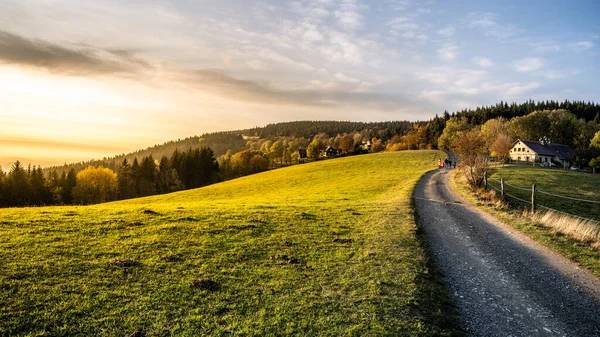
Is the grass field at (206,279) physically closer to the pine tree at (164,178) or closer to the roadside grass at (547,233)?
the roadside grass at (547,233)

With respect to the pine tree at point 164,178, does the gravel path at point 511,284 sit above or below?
above

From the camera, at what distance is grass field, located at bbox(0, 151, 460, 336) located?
311 inches

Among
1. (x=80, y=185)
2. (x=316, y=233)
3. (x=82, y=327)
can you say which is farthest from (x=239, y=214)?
(x=80, y=185)

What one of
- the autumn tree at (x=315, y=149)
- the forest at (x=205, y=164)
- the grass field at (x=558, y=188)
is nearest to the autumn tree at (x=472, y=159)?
the forest at (x=205, y=164)

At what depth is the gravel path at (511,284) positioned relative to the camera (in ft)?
29.8

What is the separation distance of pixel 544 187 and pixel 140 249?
54.4 m

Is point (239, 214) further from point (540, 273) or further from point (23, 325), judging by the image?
point (540, 273)

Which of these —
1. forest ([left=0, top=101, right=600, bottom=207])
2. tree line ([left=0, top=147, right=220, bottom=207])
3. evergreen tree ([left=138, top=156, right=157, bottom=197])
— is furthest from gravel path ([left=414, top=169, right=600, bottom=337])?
evergreen tree ([left=138, top=156, right=157, bottom=197])

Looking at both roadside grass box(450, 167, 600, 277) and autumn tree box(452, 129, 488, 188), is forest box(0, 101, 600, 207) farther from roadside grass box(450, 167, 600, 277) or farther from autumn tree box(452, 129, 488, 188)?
roadside grass box(450, 167, 600, 277)

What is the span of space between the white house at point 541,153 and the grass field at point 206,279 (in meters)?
111

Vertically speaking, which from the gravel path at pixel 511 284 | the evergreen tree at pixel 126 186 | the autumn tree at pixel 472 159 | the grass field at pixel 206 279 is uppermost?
the autumn tree at pixel 472 159

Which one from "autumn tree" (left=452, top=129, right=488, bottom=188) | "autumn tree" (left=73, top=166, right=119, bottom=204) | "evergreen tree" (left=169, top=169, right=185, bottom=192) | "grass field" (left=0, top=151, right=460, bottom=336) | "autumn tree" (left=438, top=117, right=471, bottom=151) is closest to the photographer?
"grass field" (left=0, top=151, right=460, bottom=336)

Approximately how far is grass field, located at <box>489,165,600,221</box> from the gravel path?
2144 cm

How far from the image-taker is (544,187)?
46.7 m
